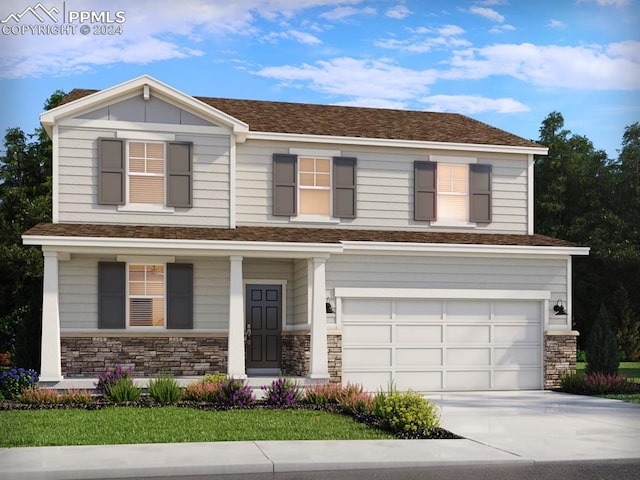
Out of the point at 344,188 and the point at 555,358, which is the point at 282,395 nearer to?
the point at 344,188

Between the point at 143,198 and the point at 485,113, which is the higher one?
the point at 485,113

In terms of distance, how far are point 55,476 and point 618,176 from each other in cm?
3363

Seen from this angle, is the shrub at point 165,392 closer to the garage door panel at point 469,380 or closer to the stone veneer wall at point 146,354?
the stone veneer wall at point 146,354

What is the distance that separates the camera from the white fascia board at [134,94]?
65.7 feet

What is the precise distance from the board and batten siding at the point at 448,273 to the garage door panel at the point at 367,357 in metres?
1.47

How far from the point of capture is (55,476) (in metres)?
9.79

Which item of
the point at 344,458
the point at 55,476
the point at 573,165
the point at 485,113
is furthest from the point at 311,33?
the point at 573,165

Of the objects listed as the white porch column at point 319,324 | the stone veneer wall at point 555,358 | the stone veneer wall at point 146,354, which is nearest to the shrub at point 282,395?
the white porch column at point 319,324

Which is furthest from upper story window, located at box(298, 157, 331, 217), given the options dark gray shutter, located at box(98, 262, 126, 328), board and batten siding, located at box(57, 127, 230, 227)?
dark gray shutter, located at box(98, 262, 126, 328)

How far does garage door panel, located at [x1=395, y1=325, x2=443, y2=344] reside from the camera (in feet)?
69.3

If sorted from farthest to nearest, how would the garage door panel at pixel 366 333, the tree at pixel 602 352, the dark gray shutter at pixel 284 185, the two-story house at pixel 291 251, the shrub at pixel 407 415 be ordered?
1. the tree at pixel 602 352
2. the dark gray shutter at pixel 284 185
3. the garage door panel at pixel 366 333
4. the two-story house at pixel 291 251
5. the shrub at pixel 407 415

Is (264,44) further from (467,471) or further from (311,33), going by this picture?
(467,471)

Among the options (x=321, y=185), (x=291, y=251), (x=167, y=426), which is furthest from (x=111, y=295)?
(x=167, y=426)

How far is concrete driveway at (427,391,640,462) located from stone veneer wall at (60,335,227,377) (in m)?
5.12
